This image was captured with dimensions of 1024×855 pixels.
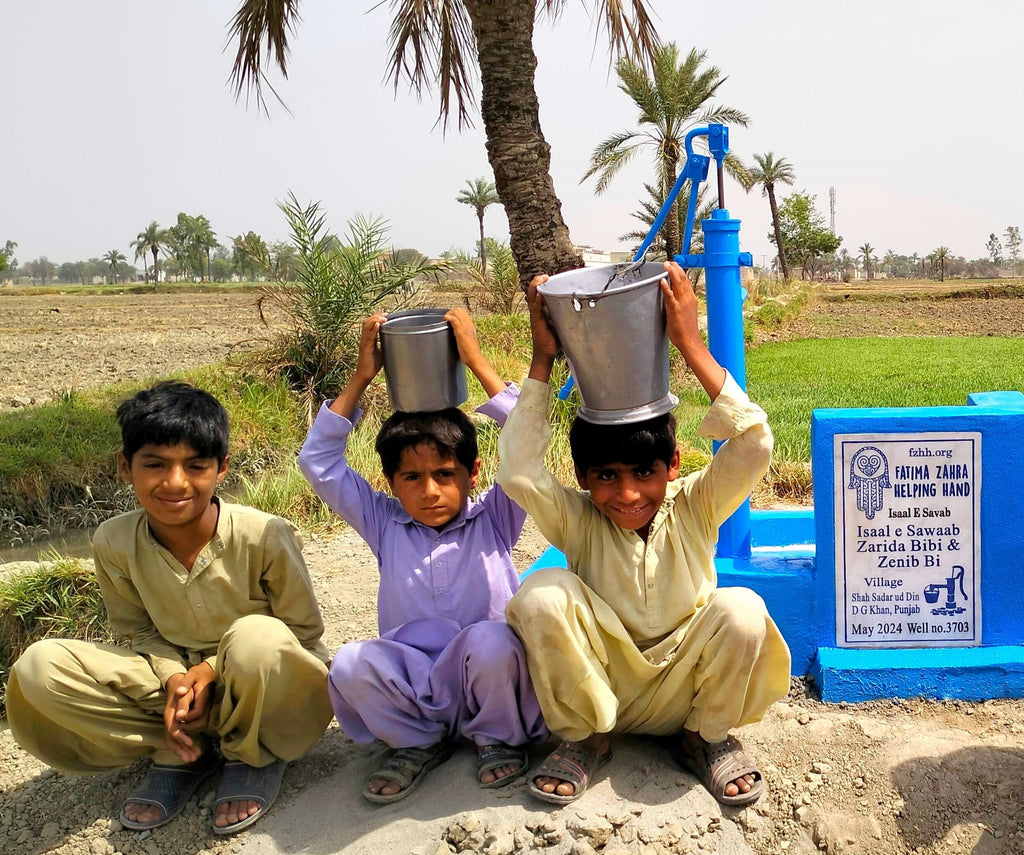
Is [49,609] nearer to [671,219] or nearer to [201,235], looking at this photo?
[671,219]

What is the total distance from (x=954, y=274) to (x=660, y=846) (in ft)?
250

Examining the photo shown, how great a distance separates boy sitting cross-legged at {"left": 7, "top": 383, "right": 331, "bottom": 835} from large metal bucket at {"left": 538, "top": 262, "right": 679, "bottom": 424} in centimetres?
98

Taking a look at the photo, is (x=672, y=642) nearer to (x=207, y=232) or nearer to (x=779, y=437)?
(x=779, y=437)

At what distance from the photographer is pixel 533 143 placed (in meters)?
6.43

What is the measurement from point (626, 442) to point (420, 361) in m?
0.61

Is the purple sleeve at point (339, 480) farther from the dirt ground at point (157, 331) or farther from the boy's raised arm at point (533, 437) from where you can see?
the dirt ground at point (157, 331)

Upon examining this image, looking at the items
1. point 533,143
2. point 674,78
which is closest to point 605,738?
point 533,143

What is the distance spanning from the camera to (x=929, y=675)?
264 cm

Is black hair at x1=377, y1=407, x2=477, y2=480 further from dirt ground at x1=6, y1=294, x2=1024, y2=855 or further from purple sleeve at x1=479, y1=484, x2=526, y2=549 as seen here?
dirt ground at x1=6, y1=294, x2=1024, y2=855

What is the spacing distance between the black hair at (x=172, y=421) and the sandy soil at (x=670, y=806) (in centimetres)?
95

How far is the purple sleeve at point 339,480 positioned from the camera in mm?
2412

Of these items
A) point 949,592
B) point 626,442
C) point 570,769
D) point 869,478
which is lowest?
point 570,769

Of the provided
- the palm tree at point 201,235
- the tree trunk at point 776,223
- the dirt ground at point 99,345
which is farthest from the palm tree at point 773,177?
the palm tree at point 201,235

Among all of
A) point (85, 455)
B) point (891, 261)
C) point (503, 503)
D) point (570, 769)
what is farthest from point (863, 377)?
point (891, 261)
